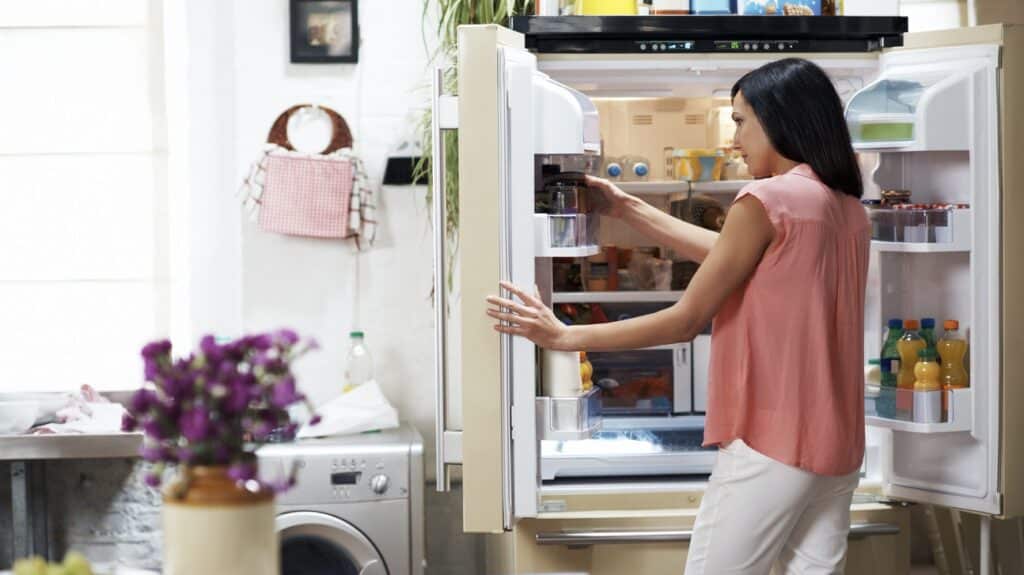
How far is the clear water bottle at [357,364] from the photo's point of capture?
382cm

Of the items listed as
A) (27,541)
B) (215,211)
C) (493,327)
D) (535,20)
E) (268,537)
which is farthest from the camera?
(215,211)

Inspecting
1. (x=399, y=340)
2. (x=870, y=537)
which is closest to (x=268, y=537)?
(x=870, y=537)

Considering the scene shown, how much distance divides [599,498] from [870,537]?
64cm

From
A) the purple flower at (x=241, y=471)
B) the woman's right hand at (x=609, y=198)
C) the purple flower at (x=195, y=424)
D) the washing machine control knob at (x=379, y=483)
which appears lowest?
the washing machine control knob at (x=379, y=483)

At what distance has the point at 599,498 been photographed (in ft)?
9.58

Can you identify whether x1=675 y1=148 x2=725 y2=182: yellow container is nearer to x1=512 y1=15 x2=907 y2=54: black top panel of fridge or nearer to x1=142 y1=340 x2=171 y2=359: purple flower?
x1=512 y1=15 x2=907 y2=54: black top panel of fridge

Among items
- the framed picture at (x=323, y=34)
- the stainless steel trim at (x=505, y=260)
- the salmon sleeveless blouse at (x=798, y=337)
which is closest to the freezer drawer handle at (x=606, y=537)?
the stainless steel trim at (x=505, y=260)

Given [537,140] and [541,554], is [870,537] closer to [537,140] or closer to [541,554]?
[541,554]

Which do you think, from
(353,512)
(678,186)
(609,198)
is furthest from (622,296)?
(353,512)

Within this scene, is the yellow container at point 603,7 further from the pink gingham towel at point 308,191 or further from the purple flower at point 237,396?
the purple flower at point 237,396

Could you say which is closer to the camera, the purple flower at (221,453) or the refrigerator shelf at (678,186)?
the purple flower at (221,453)

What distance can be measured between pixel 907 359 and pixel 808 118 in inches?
35.9

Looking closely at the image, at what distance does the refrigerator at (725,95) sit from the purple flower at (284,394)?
4.00ft

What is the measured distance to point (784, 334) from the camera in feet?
7.18
